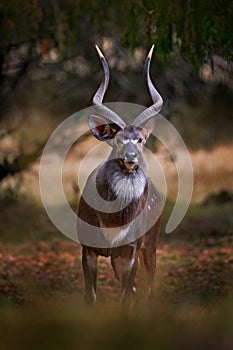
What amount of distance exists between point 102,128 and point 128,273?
108cm

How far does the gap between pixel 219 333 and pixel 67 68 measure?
317 inches

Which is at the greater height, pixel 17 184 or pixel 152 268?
pixel 152 268

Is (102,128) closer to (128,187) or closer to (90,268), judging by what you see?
(128,187)

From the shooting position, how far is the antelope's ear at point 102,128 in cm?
677

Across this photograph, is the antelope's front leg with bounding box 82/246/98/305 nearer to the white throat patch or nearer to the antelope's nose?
the white throat patch

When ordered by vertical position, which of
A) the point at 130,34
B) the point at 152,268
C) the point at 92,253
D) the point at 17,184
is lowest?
the point at 17,184

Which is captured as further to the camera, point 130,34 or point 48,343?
point 130,34

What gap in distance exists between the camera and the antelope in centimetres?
671

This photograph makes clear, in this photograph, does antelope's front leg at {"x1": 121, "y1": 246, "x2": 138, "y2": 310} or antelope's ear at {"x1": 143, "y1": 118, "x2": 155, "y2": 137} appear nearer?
antelope's ear at {"x1": 143, "y1": 118, "x2": 155, "y2": 137}

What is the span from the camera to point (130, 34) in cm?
864

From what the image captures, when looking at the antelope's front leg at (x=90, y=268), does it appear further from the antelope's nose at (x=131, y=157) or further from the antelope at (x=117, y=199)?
the antelope's nose at (x=131, y=157)

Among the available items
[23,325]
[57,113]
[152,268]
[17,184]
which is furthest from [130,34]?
[57,113]

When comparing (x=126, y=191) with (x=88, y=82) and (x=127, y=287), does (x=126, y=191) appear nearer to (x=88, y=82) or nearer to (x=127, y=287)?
(x=127, y=287)

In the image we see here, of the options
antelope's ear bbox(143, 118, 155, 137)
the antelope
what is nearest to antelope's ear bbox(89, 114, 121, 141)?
the antelope
